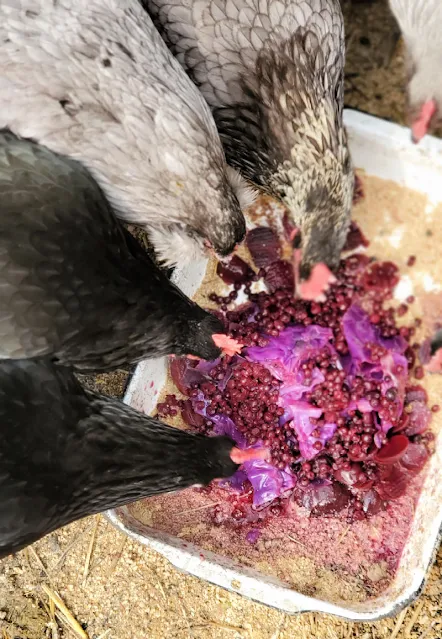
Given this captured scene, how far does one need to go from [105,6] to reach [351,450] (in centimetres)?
145

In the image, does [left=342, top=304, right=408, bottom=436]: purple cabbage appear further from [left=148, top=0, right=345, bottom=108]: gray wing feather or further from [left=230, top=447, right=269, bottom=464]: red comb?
[left=148, top=0, right=345, bottom=108]: gray wing feather

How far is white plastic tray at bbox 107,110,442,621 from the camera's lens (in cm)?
182

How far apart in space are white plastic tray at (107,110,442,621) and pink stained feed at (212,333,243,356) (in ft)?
0.84

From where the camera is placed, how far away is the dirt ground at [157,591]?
6.98ft

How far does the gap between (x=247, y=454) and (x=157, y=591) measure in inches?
26.0

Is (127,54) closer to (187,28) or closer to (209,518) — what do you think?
(187,28)

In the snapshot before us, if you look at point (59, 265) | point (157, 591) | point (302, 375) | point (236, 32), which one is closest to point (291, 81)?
point (236, 32)

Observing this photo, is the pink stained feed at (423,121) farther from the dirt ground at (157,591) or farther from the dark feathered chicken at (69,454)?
the dark feathered chicken at (69,454)

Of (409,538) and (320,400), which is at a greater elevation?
(320,400)

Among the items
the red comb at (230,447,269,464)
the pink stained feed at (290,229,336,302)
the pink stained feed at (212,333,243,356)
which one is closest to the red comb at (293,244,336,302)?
the pink stained feed at (290,229,336,302)

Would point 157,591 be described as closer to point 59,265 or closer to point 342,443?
point 342,443

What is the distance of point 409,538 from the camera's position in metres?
1.97

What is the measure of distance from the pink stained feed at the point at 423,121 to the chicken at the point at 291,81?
0.25m

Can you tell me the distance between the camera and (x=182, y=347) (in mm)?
1888
